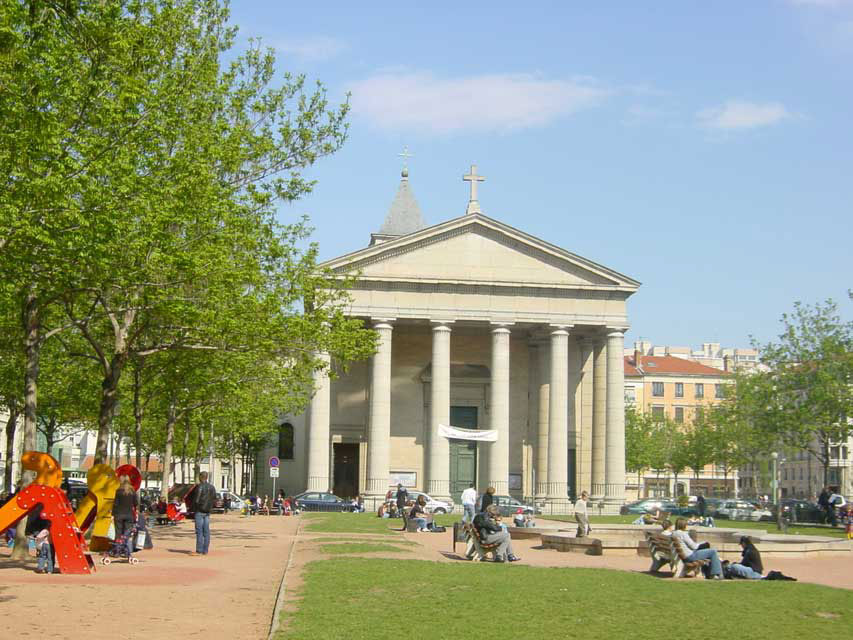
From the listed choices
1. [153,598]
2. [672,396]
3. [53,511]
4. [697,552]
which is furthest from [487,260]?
[672,396]

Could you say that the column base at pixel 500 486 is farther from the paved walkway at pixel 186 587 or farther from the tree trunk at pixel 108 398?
the tree trunk at pixel 108 398

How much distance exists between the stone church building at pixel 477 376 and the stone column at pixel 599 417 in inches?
3.9

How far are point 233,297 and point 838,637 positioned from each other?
20608mm

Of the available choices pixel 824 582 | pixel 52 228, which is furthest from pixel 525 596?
pixel 52 228

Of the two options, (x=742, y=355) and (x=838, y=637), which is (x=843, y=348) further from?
(x=742, y=355)

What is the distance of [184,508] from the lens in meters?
47.1

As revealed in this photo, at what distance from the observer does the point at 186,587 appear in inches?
773

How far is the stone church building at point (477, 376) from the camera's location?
6625 centimetres

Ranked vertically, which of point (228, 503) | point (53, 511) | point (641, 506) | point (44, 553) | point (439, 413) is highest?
point (439, 413)

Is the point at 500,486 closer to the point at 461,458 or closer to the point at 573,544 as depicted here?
the point at 461,458

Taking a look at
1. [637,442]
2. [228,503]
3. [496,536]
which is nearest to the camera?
[496,536]

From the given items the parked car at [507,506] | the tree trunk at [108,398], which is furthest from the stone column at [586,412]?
the tree trunk at [108,398]

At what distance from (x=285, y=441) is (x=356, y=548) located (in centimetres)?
5041

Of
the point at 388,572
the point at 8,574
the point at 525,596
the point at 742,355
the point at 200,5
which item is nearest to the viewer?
the point at 525,596
